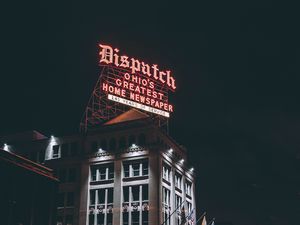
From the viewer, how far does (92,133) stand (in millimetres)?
69688

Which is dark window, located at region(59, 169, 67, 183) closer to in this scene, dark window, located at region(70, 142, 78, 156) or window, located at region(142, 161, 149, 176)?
dark window, located at region(70, 142, 78, 156)

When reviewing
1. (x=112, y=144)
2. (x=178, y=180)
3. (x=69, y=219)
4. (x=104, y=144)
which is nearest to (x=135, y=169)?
(x=112, y=144)

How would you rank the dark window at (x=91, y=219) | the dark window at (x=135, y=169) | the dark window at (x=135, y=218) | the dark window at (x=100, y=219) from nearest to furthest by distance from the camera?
the dark window at (x=135, y=218) < the dark window at (x=100, y=219) < the dark window at (x=91, y=219) < the dark window at (x=135, y=169)

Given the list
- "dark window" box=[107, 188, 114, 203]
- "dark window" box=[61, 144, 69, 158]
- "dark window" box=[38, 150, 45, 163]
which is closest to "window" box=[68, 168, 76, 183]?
"dark window" box=[61, 144, 69, 158]

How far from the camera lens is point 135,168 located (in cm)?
6450

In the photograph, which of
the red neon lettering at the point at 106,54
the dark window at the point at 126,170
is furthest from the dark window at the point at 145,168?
the red neon lettering at the point at 106,54

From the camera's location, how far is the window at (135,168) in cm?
6356

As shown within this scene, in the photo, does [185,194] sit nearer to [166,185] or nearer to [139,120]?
[166,185]

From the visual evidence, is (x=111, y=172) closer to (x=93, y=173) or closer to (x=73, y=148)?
(x=93, y=173)

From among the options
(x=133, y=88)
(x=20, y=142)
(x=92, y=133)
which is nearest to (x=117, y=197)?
(x=92, y=133)

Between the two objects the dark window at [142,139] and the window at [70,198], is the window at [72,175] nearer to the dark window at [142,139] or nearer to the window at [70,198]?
the window at [70,198]

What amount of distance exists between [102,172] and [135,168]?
18.9 ft

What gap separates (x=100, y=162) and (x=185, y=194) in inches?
656

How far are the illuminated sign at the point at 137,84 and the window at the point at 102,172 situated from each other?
10.3 meters
